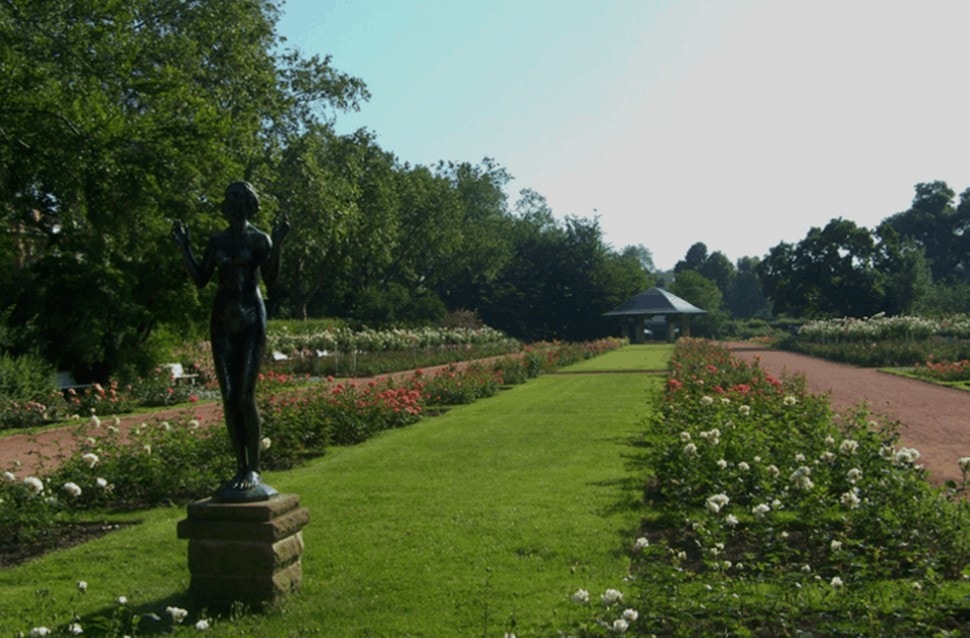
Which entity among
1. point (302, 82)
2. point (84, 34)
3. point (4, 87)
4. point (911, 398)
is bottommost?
A: point (911, 398)

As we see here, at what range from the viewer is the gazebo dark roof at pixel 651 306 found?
6206 cm

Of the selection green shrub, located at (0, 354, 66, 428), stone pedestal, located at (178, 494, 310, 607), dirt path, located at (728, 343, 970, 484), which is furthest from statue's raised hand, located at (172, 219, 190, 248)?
green shrub, located at (0, 354, 66, 428)

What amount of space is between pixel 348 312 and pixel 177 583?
4630cm

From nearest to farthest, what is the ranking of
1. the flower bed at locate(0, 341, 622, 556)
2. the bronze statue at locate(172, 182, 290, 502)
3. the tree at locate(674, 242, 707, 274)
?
the bronze statue at locate(172, 182, 290, 502) → the flower bed at locate(0, 341, 622, 556) → the tree at locate(674, 242, 707, 274)

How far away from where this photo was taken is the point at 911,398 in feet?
59.7

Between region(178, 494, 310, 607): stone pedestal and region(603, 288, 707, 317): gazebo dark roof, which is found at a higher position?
region(603, 288, 707, 317): gazebo dark roof

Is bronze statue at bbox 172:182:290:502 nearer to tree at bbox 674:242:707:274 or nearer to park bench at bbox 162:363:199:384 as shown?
park bench at bbox 162:363:199:384

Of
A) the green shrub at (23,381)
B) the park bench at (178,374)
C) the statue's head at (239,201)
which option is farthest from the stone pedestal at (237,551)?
the park bench at (178,374)

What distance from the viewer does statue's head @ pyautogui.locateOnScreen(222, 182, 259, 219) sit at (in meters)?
5.27

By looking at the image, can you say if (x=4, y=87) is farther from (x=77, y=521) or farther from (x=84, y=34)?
(x=77, y=521)

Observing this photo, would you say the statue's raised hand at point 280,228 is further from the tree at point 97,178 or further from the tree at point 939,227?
the tree at point 939,227

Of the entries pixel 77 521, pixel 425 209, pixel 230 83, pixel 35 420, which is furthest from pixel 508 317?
pixel 77 521

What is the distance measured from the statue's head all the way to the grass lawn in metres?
2.20

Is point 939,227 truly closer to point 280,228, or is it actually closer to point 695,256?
point 695,256
